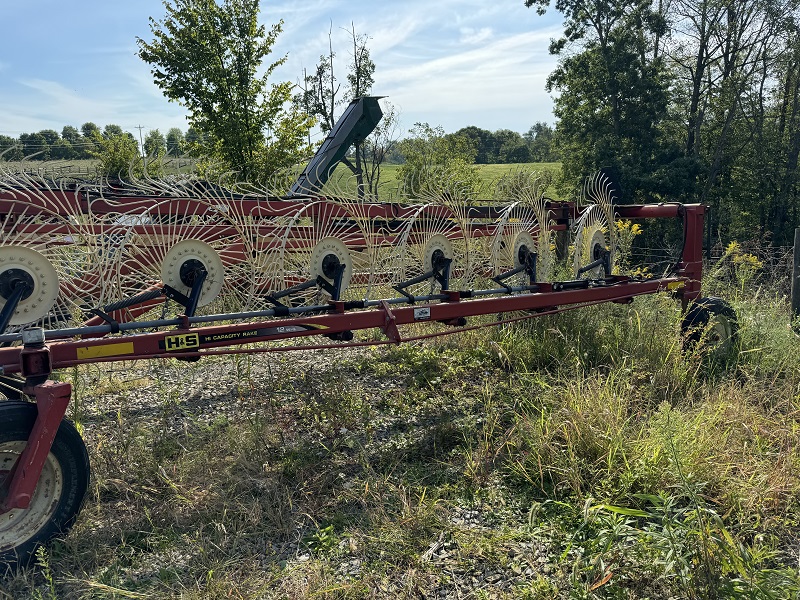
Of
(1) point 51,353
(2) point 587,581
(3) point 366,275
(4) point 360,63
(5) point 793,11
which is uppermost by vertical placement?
(5) point 793,11

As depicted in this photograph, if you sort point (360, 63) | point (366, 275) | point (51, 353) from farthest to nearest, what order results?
point (360, 63)
point (366, 275)
point (51, 353)

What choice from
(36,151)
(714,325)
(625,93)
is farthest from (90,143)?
(625,93)

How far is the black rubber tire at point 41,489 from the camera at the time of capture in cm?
276

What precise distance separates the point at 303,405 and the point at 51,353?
2.26 meters

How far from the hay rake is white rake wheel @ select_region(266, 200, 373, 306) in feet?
0.04

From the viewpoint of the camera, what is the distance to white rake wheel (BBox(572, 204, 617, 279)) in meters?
5.58

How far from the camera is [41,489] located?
290 centimetres

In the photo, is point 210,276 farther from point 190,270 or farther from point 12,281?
point 12,281

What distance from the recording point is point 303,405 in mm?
4840

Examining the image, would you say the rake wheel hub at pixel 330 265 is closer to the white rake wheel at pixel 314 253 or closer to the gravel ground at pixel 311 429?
the white rake wheel at pixel 314 253

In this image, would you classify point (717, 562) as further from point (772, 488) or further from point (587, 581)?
point (772, 488)

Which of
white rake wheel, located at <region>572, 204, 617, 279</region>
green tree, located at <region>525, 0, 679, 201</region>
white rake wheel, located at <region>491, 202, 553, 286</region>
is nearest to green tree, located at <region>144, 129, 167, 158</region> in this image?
white rake wheel, located at <region>491, 202, 553, 286</region>

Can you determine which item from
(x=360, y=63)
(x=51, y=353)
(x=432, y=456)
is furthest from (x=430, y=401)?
(x=360, y=63)

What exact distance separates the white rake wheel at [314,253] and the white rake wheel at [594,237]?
226 cm
